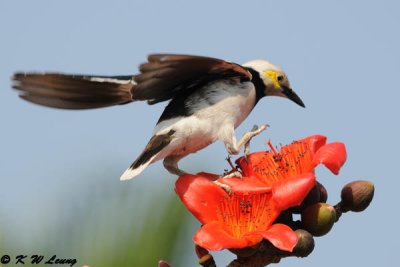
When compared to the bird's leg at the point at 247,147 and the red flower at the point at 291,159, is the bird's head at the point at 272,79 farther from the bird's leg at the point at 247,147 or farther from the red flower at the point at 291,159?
the red flower at the point at 291,159

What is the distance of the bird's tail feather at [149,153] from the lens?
384cm

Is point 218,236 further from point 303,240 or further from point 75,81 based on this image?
point 75,81

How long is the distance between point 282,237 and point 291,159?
1.93 ft

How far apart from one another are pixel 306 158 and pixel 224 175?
1.10 feet

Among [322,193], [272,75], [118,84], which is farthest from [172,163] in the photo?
[322,193]

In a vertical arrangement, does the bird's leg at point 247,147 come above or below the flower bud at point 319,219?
above

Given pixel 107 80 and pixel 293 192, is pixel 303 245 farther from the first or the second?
pixel 107 80

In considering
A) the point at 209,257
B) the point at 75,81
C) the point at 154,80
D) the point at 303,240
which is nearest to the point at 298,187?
the point at 303,240

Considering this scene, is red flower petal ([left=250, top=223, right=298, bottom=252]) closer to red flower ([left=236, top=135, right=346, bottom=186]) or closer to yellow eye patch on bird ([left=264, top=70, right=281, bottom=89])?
red flower ([left=236, top=135, right=346, bottom=186])

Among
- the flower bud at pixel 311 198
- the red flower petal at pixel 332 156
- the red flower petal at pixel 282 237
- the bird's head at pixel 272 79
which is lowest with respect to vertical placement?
the red flower petal at pixel 282 237

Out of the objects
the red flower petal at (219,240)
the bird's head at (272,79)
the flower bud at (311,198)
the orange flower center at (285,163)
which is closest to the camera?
the red flower petal at (219,240)

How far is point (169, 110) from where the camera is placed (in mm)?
4223

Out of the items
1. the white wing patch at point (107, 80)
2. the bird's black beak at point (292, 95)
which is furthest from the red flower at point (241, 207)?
the bird's black beak at point (292, 95)

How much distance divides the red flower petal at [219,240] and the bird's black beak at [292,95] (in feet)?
4.72
